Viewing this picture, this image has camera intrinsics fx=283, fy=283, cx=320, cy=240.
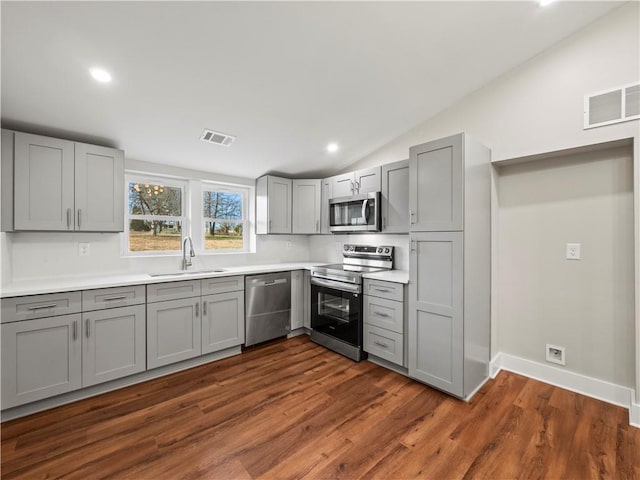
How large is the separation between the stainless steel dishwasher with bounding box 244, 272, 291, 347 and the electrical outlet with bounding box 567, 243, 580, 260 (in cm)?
284

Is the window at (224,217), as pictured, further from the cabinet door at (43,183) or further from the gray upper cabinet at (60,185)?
the cabinet door at (43,183)

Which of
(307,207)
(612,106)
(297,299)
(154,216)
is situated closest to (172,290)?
(154,216)

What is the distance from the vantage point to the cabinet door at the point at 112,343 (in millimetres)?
2305

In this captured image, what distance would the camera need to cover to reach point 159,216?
11.0 ft

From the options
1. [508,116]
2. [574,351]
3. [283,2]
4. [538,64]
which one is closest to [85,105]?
[283,2]

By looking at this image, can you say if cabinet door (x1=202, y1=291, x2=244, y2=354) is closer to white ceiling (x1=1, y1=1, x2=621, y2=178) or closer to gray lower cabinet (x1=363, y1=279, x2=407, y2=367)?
gray lower cabinet (x1=363, y1=279, x2=407, y2=367)

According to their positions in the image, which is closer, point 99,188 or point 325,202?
point 99,188

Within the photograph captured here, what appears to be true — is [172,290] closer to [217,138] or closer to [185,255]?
[185,255]

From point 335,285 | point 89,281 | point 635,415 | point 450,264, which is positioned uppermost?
point 450,264

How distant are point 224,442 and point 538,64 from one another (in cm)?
380

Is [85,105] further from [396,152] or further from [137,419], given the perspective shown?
[396,152]

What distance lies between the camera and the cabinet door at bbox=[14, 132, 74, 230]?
2.28 metres

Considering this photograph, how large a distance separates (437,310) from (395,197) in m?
1.28

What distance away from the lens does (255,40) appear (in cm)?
191
